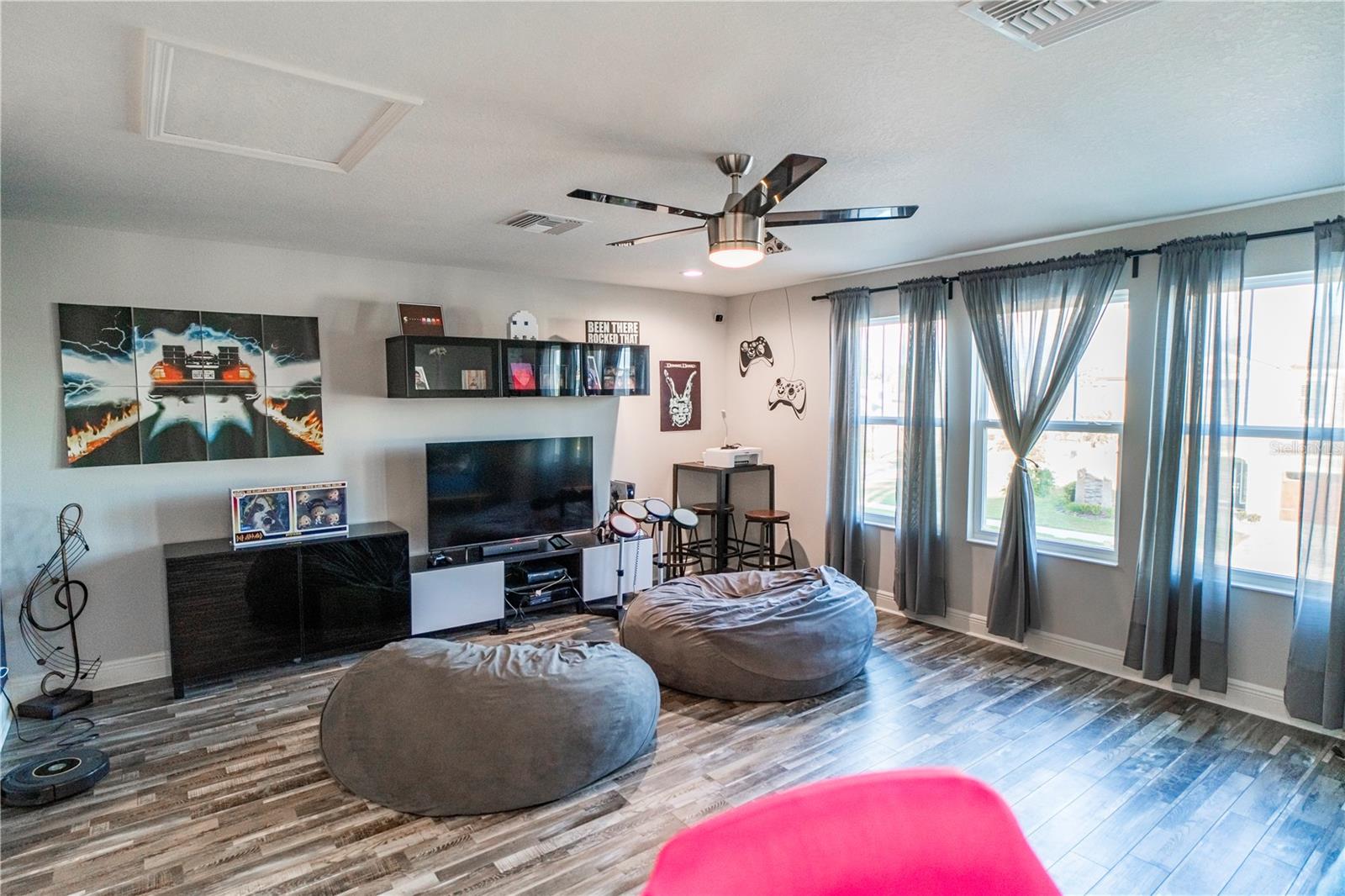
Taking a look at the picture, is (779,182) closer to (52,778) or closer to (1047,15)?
(1047,15)

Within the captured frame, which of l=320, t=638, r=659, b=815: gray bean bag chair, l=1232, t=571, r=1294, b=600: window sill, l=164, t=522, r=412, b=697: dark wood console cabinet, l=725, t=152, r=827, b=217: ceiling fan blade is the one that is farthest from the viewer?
l=164, t=522, r=412, b=697: dark wood console cabinet

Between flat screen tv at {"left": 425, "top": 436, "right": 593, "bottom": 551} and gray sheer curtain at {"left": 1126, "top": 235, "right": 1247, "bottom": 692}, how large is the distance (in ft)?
12.5

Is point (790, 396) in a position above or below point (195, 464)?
above

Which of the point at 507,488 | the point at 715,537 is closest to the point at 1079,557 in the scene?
the point at 715,537

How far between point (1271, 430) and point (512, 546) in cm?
466

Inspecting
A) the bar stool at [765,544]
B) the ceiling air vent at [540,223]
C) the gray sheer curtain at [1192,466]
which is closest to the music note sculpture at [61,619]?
the ceiling air vent at [540,223]

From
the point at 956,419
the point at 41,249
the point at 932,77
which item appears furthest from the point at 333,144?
the point at 956,419

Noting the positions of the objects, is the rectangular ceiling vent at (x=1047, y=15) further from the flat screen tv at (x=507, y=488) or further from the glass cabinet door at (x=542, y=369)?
the flat screen tv at (x=507, y=488)

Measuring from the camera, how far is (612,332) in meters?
5.73

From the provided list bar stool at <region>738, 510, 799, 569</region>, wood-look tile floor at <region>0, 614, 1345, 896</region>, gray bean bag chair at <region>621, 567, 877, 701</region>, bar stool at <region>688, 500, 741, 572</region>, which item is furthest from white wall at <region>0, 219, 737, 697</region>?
gray bean bag chair at <region>621, 567, 877, 701</region>

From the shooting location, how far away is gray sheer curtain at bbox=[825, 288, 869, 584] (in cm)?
538

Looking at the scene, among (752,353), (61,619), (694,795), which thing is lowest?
(694,795)

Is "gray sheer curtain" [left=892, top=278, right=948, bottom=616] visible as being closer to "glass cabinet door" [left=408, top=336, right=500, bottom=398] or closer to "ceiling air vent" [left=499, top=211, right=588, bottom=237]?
"ceiling air vent" [left=499, top=211, right=588, bottom=237]

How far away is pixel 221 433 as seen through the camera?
4.19 m
